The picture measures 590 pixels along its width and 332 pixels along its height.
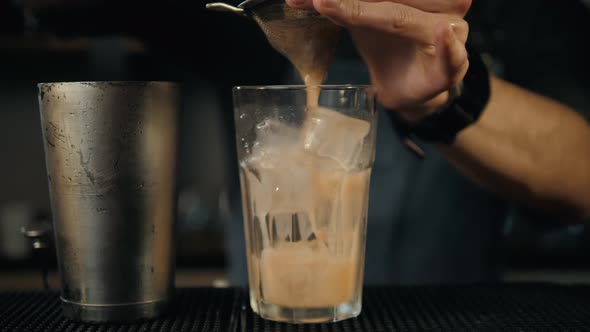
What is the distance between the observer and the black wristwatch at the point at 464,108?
972mm

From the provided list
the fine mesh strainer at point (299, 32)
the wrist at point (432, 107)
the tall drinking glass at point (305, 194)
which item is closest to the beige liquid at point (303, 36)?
the fine mesh strainer at point (299, 32)

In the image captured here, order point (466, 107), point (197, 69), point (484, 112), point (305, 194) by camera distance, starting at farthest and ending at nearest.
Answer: point (197, 69) → point (484, 112) → point (466, 107) → point (305, 194)

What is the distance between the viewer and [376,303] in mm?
791

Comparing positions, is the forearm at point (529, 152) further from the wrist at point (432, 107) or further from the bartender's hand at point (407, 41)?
the bartender's hand at point (407, 41)

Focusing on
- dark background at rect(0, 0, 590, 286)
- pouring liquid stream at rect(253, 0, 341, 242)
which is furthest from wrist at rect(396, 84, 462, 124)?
dark background at rect(0, 0, 590, 286)

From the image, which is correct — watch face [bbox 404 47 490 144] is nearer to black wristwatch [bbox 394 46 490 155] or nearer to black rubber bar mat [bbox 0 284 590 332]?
black wristwatch [bbox 394 46 490 155]

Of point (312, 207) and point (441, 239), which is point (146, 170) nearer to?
point (312, 207)

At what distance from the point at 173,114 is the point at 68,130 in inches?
4.6

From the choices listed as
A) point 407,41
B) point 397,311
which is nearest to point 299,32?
point 407,41

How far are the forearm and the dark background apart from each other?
0.39 feet

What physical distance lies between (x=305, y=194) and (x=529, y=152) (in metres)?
0.75

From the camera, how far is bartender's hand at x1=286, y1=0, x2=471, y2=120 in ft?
2.34

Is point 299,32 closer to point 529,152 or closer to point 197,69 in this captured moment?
point 529,152

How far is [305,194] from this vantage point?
0.73 meters
